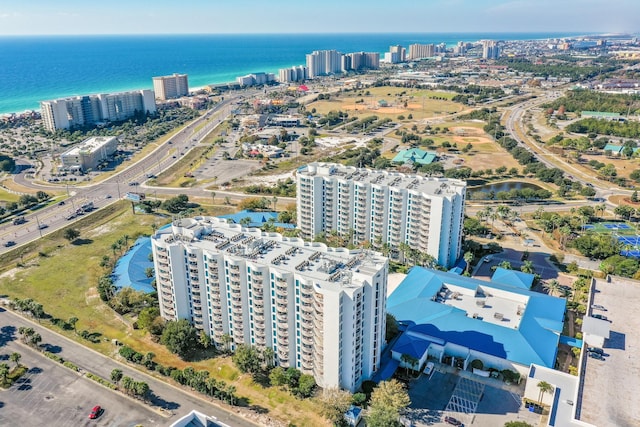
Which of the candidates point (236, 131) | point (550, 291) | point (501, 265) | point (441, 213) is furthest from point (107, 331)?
point (236, 131)

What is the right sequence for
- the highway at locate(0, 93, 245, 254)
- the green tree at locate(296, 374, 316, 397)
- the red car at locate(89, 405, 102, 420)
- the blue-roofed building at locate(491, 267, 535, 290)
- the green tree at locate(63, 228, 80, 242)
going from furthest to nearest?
1. the highway at locate(0, 93, 245, 254)
2. the green tree at locate(63, 228, 80, 242)
3. the blue-roofed building at locate(491, 267, 535, 290)
4. the green tree at locate(296, 374, 316, 397)
5. the red car at locate(89, 405, 102, 420)

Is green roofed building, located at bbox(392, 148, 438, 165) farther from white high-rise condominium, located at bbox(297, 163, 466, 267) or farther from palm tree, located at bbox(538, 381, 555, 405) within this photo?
palm tree, located at bbox(538, 381, 555, 405)

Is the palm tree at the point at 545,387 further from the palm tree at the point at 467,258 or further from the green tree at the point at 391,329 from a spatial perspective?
the palm tree at the point at 467,258

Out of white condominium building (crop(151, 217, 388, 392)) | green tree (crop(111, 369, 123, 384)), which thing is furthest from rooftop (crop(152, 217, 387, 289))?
green tree (crop(111, 369, 123, 384))

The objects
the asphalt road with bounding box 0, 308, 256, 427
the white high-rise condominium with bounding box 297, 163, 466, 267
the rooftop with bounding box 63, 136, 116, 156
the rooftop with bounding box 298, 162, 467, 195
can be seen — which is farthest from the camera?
the rooftop with bounding box 63, 136, 116, 156

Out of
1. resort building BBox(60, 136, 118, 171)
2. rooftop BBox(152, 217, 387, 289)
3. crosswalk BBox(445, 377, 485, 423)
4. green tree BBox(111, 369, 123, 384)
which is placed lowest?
crosswalk BBox(445, 377, 485, 423)

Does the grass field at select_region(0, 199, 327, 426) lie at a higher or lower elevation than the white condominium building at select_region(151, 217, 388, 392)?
lower

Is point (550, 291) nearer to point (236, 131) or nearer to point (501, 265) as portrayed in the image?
point (501, 265)
